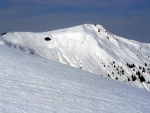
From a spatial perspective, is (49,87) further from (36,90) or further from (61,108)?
(61,108)

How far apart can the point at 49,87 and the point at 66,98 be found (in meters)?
1.04

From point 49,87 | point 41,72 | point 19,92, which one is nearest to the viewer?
point 19,92

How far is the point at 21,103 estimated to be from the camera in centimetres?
631

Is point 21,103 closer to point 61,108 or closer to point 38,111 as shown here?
point 38,111

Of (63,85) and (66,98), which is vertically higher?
(63,85)

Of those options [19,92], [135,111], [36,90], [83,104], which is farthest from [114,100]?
[19,92]

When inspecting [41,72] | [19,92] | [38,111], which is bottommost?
[38,111]

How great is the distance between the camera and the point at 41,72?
10320 mm

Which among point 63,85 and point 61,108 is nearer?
point 61,108

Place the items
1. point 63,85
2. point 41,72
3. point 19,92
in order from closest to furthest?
point 19,92 < point 63,85 < point 41,72

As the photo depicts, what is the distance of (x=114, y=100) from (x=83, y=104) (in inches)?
64.8

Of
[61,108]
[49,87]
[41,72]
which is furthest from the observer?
[41,72]

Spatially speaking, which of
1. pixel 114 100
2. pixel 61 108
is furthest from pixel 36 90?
pixel 114 100

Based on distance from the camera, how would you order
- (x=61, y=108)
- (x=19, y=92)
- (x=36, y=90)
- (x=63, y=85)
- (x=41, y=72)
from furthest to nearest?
(x=41, y=72) → (x=63, y=85) → (x=36, y=90) → (x=19, y=92) → (x=61, y=108)
